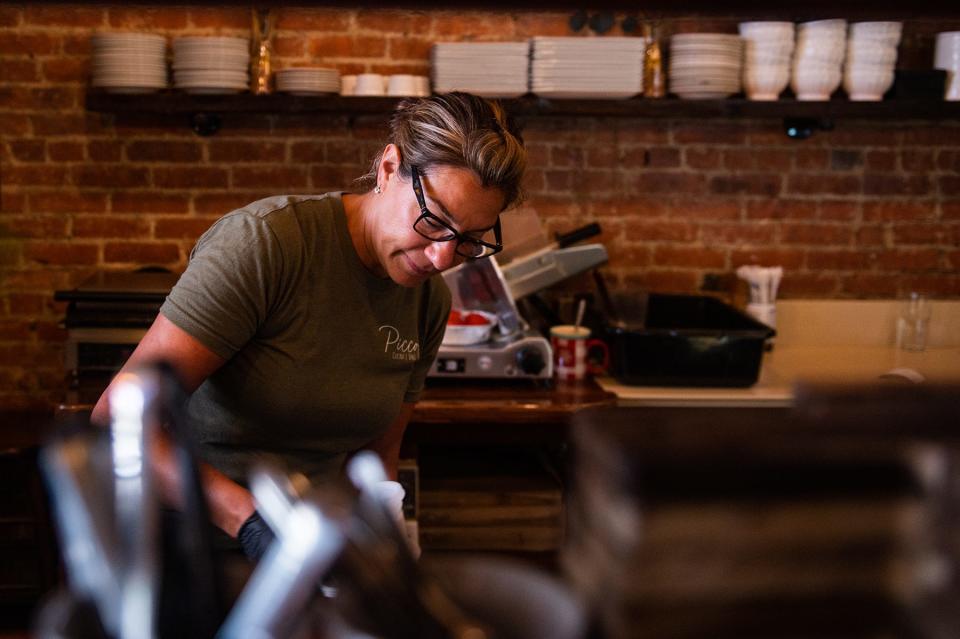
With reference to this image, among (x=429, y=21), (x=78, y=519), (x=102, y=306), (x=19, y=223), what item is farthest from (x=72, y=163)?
(x=78, y=519)

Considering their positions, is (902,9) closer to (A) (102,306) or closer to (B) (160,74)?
(A) (102,306)

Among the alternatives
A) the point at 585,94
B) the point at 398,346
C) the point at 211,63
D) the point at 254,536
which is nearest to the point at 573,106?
the point at 585,94

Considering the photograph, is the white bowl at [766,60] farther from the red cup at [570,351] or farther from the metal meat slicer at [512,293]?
the red cup at [570,351]

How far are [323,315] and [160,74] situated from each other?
1.95 m

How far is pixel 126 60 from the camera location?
3170 mm

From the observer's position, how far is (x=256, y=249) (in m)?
1.52

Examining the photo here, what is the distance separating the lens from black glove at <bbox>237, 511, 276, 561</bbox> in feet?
3.52

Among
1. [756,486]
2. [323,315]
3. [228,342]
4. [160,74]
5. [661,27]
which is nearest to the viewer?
[756,486]

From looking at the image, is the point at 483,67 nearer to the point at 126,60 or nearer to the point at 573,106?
the point at 573,106

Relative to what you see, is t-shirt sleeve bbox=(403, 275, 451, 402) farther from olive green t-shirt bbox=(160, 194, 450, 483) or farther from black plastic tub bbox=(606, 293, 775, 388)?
black plastic tub bbox=(606, 293, 775, 388)

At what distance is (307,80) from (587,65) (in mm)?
915

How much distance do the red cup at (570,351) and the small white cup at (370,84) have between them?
0.98 metres

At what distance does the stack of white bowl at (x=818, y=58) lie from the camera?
3.25 meters

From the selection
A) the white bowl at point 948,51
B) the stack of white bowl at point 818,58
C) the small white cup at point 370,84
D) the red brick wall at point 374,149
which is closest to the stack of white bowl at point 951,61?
the white bowl at point 948,51
